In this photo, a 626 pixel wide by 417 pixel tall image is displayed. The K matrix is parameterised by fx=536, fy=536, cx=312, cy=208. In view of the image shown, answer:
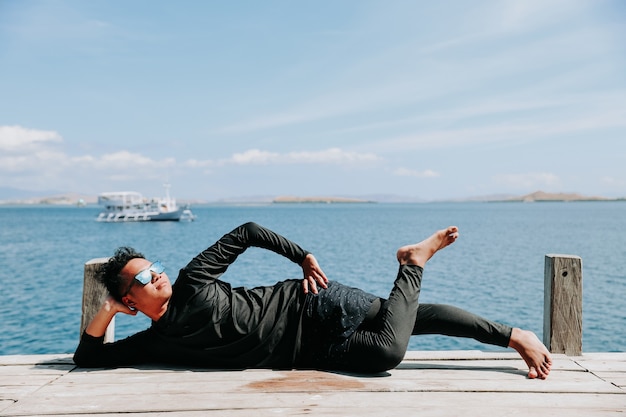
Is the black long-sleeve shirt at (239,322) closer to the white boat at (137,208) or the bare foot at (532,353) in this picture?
the bare foot at (532,353)

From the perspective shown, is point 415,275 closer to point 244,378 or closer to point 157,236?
point 244,378

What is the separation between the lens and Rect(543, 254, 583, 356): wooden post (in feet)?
14.9

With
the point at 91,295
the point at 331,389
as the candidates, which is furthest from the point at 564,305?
the point at 91,295

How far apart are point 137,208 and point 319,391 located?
3607 inches

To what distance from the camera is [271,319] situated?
381 cm

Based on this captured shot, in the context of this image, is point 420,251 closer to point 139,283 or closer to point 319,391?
point 319,391

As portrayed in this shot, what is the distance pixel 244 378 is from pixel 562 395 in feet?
6.78

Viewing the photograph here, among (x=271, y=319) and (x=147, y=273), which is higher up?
(x=147, y=273)

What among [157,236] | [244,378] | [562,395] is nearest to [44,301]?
[244,378]

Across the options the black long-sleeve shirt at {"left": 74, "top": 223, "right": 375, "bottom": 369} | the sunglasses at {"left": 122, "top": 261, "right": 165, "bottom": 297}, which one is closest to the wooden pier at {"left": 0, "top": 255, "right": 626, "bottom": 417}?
the black long-sleeve shirt at {"left": 74, "top": 223, "right": 375, "bottom": 369}

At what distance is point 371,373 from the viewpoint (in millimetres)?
3781

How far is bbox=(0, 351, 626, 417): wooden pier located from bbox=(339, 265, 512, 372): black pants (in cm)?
14

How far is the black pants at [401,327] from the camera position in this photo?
12.0 feet

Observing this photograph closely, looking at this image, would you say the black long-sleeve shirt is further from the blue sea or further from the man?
the blue sea
